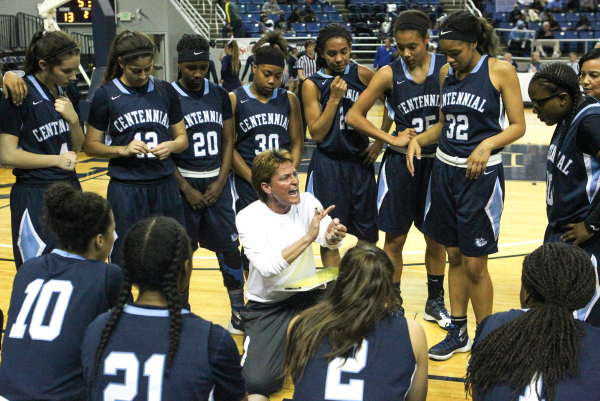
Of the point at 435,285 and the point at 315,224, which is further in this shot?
the point at 435,285

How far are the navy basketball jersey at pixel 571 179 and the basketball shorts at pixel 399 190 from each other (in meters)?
1.07

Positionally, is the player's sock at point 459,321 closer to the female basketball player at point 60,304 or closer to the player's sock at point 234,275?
the player's sock at point 234,275

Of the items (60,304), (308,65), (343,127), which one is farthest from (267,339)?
(308,65)

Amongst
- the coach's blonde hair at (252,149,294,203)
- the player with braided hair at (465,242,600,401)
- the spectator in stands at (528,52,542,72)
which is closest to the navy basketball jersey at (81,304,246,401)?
the player with braided hair at (465,242,600,401)

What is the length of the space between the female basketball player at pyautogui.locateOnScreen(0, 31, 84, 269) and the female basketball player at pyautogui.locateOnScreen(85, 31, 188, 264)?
206 mm

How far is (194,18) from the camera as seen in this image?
1983 centimetres

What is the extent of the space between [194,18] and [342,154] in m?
16.7

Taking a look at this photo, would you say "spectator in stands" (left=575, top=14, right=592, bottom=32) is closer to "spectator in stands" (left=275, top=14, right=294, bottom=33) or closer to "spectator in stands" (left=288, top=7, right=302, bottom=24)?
"spectator in stands" (left=288, top=7, right=302, bottom=24)

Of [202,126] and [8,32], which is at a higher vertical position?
[8,32]

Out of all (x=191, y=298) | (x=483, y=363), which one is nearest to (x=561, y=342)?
(x=483, y=363)

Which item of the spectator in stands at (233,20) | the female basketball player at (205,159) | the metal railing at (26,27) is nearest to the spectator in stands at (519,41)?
the spectator in stands at (233,20)

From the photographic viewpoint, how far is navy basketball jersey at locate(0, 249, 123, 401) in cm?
223

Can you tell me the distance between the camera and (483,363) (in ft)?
6.77

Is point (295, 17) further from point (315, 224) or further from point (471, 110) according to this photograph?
point (315, 224)
